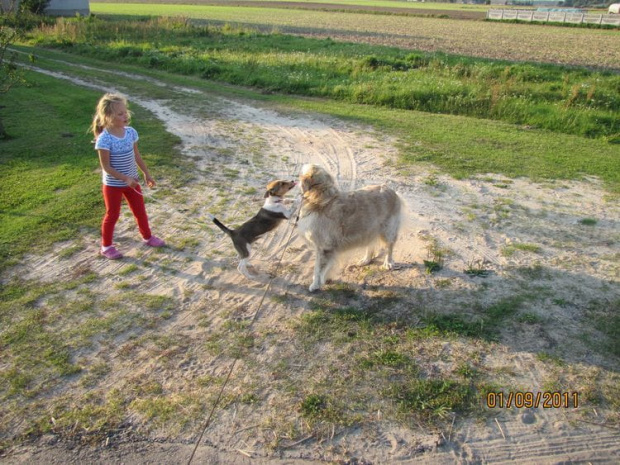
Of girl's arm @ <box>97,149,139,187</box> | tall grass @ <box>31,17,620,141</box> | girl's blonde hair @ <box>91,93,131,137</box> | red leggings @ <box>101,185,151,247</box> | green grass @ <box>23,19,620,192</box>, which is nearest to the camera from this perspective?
girl's blonde hair @ <box>91,93,131,137</box>

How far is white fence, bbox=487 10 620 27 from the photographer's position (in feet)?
160

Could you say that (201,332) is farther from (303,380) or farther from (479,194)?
(479,194)

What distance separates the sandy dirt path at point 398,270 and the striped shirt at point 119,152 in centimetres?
120

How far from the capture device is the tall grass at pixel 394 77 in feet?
41.8

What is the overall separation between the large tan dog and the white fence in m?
58.7

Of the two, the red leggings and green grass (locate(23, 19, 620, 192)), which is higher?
green grass (locate(23, 19, 620, 192))

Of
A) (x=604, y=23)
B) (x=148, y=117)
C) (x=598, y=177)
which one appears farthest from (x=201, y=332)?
(x=604, y=23)

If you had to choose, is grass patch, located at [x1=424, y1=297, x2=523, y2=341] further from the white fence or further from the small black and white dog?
the white fence

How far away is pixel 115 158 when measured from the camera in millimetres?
5535

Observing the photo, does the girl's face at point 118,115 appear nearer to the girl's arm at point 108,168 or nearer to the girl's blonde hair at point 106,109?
the girl's blonde hair at point 106,109

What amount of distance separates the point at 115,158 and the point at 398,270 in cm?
409

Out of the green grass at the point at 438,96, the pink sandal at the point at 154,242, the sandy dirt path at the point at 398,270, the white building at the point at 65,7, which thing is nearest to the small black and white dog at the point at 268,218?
the sandy dirt path at the point at 398,270
